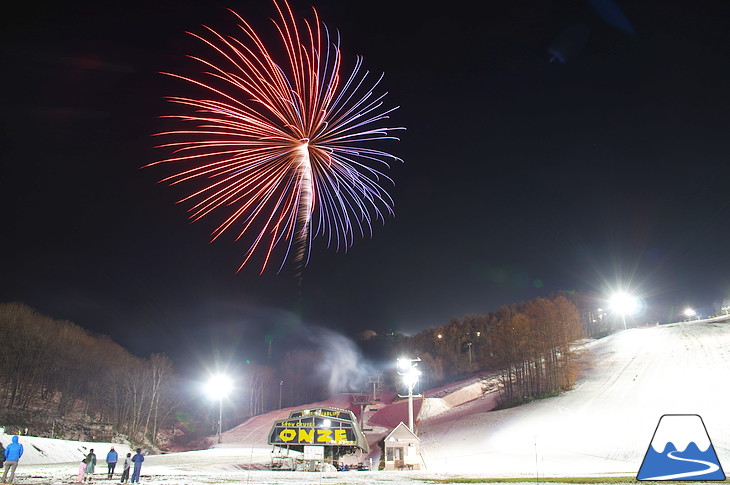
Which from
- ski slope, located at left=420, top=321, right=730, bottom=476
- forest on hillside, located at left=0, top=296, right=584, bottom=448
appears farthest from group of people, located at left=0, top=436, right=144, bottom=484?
forest on hillside, located at left=0, top=296, right=584, bottom=448

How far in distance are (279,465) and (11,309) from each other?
5649cm

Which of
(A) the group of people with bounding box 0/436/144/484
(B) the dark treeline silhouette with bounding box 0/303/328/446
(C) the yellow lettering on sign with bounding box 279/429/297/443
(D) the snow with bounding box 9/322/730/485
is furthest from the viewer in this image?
(B) the dark treeline silhouette with bounding box 0/303/328/446

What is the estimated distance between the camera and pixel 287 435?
37.8m

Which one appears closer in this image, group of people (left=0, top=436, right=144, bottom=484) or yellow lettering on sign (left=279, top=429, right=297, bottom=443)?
group of people (left=0, top=436, right=144, bottom=484)

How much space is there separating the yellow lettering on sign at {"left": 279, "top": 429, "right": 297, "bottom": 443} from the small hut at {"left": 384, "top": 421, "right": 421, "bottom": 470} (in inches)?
293

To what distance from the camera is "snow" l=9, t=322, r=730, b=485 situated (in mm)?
28031

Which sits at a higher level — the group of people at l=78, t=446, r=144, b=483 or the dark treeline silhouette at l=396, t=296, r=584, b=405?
the dark treeline silhouette at l=396, t=296, r=584, b=405

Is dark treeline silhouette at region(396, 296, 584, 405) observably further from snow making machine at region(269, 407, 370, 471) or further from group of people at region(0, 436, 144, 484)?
group of people at region(0, 436, 144, 484)

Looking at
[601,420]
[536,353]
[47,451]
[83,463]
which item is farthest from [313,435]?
[536,353]

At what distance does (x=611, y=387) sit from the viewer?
56906mm

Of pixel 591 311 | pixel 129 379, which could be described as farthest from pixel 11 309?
pixel 591 311

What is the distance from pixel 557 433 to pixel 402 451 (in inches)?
709

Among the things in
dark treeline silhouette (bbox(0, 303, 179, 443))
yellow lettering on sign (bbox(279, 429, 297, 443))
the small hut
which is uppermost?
dark treeline silhouette (bbox(0, 303, 179, 443))

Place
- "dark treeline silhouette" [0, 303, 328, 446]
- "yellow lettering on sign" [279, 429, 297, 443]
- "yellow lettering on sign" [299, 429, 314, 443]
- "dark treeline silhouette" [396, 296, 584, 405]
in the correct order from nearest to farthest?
"yellow lettering on sign" [299, 429, 314, 443]
"yellow lettering on sign" [279, 429, 297, 443]
"dark treeline silhouette" [396, 296, 584, 405]
"dark treeline silhouette" [0, 303, 328, 446]
